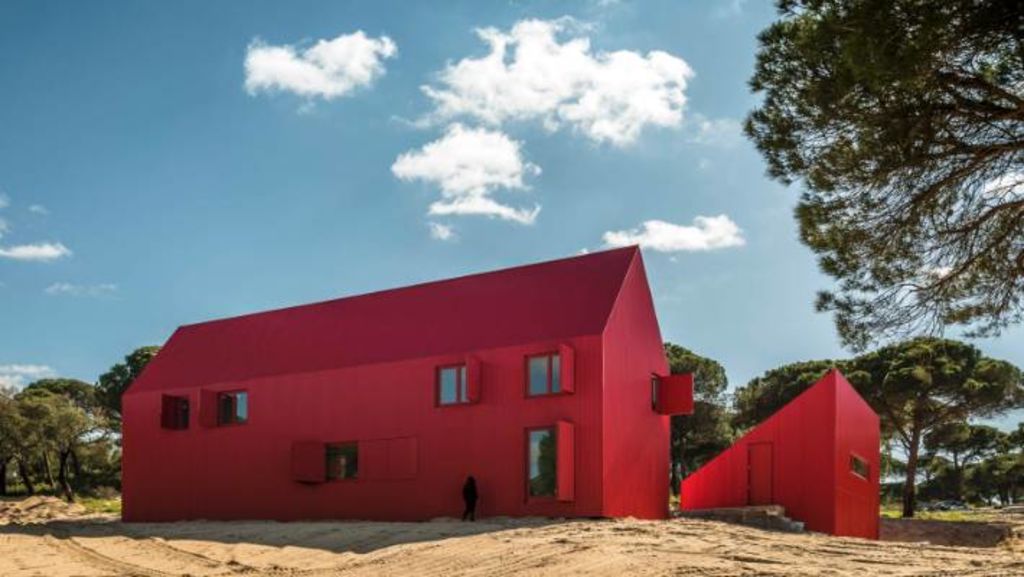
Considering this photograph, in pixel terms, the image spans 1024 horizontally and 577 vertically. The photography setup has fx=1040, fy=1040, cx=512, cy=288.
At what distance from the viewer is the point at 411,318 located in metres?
24.5

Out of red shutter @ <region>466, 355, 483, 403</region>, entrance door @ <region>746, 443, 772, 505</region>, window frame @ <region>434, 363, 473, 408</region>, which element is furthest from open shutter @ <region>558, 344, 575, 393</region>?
entrance door @ <region>746, 443, 772, 505</region>

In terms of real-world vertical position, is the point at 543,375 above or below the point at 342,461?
above

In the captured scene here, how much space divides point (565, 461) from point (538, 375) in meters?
1.97

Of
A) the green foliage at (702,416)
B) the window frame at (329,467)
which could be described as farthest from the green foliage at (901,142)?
the green foliage at (702,416)

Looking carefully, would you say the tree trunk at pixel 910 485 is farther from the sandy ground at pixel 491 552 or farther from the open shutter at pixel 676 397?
the sandy ground at pixel 491 552

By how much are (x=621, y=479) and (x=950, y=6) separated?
39.6 ft

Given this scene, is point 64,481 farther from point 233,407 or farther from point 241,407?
point 241,407

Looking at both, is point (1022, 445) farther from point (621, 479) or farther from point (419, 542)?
point (419, 542)

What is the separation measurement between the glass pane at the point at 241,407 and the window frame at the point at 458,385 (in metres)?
6.13

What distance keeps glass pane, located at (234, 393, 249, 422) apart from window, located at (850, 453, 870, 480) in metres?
14.6

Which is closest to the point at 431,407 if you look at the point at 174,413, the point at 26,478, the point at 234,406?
the point at 234,406

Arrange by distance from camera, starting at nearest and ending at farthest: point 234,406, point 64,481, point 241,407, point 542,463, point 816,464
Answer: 1. point 542,463
2. point 816,464
3. point 241,407
4. point 234,406
5. point 64,481

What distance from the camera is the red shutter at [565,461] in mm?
20562

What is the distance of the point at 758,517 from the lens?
2105 cm
